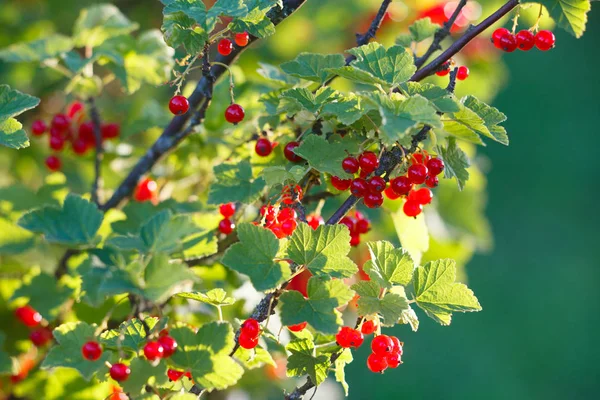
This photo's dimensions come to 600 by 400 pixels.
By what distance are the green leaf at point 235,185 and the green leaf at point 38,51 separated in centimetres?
63

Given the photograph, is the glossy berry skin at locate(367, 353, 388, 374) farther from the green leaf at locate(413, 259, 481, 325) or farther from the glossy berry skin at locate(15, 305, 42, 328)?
the glossy berry skin at locate(15, 305, 42, 328)

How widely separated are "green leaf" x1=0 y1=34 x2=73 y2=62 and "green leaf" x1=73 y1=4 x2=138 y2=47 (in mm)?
76

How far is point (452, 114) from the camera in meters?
1.02

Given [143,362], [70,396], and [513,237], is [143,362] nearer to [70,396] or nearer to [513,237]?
[70,396]

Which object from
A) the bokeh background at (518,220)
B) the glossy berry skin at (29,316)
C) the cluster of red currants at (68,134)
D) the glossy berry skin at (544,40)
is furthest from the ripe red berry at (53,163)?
the glossy berry skin at (544,40)

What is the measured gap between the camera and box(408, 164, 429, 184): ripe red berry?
41.1 inches

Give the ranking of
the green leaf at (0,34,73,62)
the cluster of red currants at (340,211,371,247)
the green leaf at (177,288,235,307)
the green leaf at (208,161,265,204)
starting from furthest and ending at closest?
the green leaf at (0,34,73,62), the cluster of red currants at (340,211,371,247), the green leaf at (208,161,265,204), the green leaf at (177,288,235,307)

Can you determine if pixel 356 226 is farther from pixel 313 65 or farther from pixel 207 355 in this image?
pixel 207 355

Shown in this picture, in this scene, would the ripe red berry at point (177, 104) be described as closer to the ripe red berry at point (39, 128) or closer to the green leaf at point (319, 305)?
the green leaf at point (319, 305)

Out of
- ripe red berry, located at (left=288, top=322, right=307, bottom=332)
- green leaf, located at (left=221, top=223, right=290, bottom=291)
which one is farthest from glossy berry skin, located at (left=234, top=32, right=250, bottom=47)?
ripe red berry, located at (left=288, top=322, right=307, bottom=332)

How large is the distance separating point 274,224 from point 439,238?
3.25 feet

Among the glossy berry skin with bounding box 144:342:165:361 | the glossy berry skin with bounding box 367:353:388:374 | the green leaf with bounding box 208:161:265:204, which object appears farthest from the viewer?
the green leaf with bounding box 208:161:265:204

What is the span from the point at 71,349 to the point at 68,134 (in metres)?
1.11

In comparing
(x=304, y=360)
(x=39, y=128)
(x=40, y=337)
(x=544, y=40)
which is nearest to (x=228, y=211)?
(x=304, y=360)
